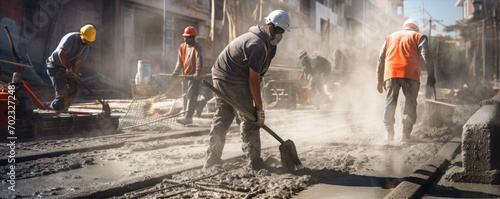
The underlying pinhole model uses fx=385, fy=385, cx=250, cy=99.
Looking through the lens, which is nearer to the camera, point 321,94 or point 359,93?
point 321,94

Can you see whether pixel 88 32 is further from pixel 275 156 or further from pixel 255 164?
pixel 255 164

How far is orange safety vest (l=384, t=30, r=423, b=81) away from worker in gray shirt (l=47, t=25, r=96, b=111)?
522 centimetres

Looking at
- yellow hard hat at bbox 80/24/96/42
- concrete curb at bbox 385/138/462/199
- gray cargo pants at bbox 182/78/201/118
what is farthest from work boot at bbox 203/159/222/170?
yellow hard hat at bbox 80/24/96/42

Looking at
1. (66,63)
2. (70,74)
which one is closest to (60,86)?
(70,74)

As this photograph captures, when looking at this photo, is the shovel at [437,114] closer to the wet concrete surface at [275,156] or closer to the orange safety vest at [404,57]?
the wet concrete surface at [275,156]

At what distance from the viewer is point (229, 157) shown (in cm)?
484

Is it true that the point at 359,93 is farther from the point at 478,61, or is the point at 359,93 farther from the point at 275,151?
the point at 275,151

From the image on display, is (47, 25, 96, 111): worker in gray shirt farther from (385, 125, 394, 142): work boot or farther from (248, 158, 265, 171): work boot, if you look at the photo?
(385, 125, 394, 142): work boot

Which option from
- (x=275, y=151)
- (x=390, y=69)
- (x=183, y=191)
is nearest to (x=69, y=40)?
(x=275, y=151)

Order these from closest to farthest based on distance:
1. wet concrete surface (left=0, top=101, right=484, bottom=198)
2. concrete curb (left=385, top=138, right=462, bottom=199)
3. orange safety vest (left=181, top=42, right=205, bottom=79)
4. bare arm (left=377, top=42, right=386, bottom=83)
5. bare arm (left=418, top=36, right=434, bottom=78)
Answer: concrete curb (left=385, top=138, right=462, bottom=199) < wet concrete surface (left=0, top=101, right=484, bottom=198) < bare arm (left=418, top=36, right=434, bottom=78) < bare arm (left=377, top=42, right=386, bottom=83) < orange safety vest (left=181, top=42, right=205, bottom=79)

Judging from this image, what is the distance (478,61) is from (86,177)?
2373 cm

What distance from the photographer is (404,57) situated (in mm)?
5934

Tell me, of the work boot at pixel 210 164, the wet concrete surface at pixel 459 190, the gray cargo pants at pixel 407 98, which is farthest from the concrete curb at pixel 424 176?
the work boot at pixel 210 164

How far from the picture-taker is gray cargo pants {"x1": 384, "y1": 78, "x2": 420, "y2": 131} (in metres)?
5.96
